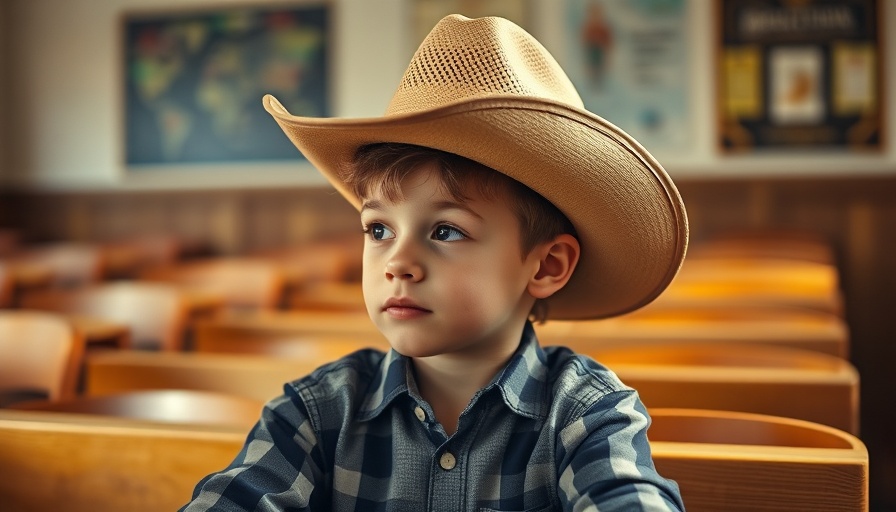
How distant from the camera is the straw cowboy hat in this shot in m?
0.97

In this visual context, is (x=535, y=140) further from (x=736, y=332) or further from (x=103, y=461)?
(x=736, y=332)

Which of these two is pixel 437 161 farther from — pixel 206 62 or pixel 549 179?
pixel 206 62

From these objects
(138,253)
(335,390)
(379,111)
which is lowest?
(335,390)

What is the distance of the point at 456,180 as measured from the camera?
1059 mm

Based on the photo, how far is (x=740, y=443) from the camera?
1.32m

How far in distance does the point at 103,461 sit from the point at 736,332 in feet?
4.99

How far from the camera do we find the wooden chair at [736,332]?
A: 2148 mm

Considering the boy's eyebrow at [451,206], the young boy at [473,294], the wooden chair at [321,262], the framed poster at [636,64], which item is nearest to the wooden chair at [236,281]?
the wooden chair at [321,262]

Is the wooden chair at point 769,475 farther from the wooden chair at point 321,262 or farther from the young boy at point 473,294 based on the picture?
the wooden chair at point 321,262

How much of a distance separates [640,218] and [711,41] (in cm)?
542

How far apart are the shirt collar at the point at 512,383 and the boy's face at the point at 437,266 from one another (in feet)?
0.20

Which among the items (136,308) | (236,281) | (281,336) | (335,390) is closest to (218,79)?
(236,281)

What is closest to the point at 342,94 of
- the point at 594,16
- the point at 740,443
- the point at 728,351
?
the point at 594,16

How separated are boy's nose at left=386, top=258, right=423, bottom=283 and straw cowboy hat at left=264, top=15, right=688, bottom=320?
13 cm
